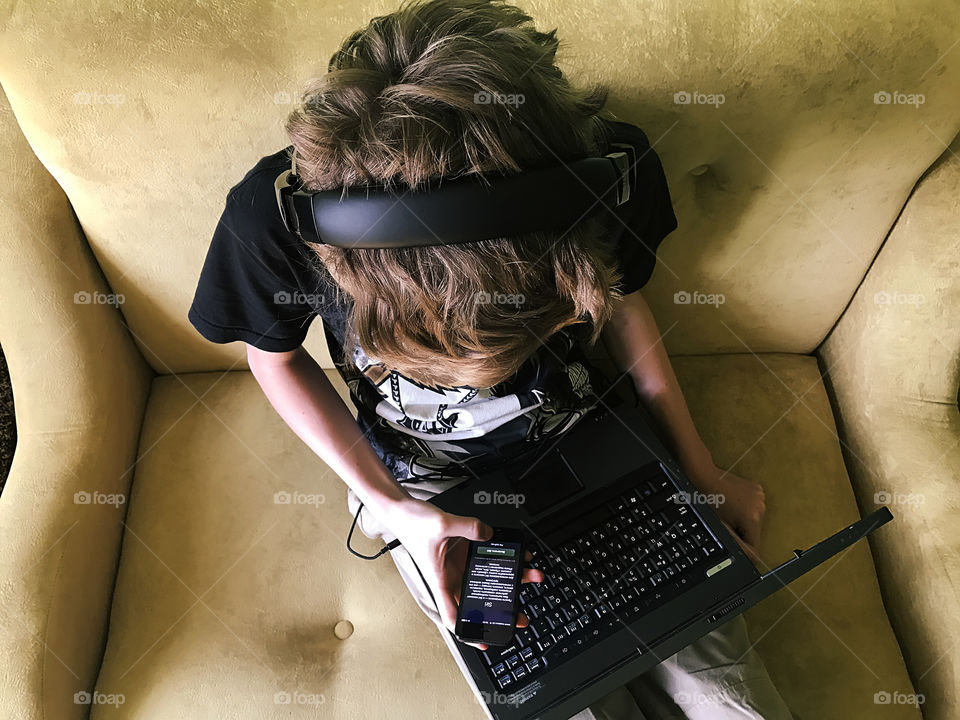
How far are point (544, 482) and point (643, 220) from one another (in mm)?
333

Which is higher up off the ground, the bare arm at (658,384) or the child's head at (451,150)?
the child's head at (451,150)

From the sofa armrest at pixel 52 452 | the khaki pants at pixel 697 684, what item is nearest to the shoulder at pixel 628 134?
the khaki pants at pixel 697 684

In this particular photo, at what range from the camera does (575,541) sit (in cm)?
80

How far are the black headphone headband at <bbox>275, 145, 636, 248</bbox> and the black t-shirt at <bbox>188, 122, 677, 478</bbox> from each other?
0.46 feet

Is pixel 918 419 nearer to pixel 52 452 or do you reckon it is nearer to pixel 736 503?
pixel 736 503

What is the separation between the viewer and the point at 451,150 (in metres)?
0.48

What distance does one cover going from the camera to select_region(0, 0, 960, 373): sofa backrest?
694 millimetres

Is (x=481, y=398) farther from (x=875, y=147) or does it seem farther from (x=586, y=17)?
(x=875, y=147)

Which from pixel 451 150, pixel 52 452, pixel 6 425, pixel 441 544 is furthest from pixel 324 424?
pixel 6 425

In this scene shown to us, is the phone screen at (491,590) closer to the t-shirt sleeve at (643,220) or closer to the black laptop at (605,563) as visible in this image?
the black laptop at (605,563)

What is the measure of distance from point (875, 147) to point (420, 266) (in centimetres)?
59

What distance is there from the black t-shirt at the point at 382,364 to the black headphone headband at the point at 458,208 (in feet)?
0.46

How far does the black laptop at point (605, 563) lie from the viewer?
2.43ft

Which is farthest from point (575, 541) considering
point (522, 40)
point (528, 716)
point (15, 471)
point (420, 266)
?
point (15, 471)
